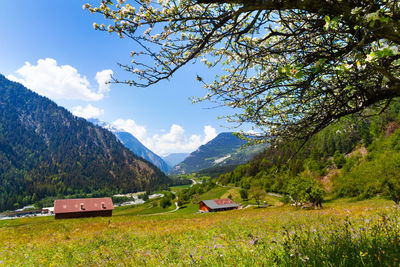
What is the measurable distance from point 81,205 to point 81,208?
1.36 metres

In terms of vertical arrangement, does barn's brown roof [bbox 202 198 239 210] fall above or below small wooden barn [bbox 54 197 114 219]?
below

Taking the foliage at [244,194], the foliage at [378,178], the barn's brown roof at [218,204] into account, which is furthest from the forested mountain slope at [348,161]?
the barn's brown roof at [218,204]

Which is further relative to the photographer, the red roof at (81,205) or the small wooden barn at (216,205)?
the small wooden barn at (216,205)

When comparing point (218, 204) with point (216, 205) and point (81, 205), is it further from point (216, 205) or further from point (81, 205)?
point (81, 205)

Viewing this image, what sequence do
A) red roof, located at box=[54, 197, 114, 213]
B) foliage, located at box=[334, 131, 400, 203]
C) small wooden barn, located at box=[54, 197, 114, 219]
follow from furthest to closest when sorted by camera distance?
red roof, located at box=[54, 197, 114, 213] < small wooden barn, located at box=[54, 197, 114, 219] < foliage, located at box=[334, 131, 400, 203]

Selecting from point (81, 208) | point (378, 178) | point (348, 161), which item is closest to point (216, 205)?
point (81, 208)

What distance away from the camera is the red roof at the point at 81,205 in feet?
248

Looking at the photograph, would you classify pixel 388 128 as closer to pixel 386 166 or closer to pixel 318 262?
pixel 386 166

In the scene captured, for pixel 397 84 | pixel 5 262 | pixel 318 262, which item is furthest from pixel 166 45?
pixel 5 262

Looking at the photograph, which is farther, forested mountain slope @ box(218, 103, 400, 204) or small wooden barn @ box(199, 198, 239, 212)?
small wooden barn @ box(199, 198, 239, 212)

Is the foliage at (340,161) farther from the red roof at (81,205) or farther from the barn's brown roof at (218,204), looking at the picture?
the red roof at (81,205)

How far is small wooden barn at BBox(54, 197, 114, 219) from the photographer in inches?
→ 2958

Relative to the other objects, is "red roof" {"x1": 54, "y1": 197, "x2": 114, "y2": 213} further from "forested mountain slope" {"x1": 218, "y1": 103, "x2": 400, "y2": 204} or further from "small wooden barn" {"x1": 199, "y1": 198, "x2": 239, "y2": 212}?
"forested mountain slope" {"x1": 218, "y1": 103, "x2": 400, "y2": 204}

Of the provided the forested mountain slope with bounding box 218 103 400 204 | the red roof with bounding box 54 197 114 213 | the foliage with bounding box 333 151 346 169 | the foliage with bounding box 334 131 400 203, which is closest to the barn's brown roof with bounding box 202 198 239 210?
the forested mountain slope with bounding box 218 103 400 204
